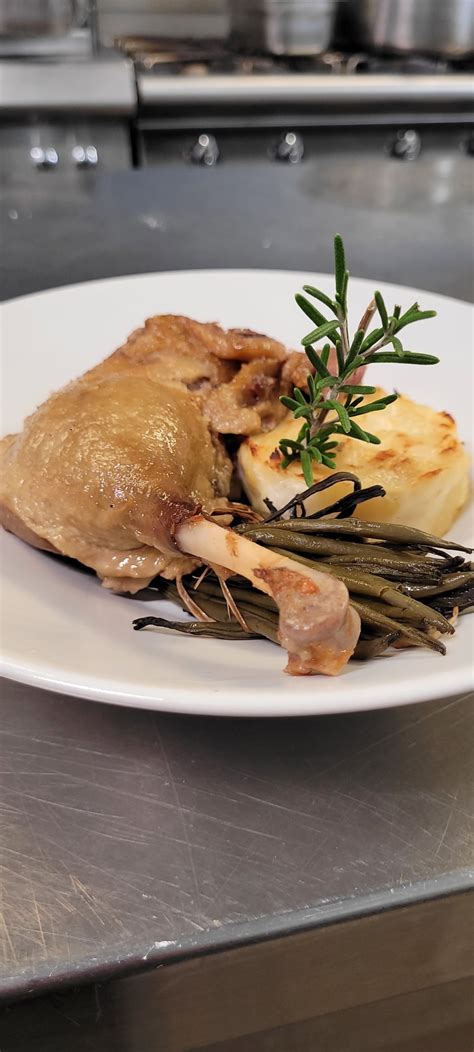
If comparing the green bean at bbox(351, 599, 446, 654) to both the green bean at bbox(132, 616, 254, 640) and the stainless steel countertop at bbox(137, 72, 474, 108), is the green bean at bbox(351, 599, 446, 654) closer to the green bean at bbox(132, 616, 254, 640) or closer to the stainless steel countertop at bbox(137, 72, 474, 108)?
the green bean at bbox(132, 616, 254, 640)

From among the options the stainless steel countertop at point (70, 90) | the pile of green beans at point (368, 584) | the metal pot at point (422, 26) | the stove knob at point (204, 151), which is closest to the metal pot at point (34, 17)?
the stainless steel countertop at point (70, 90)

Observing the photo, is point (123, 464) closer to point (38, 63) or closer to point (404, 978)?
point (404, 978)

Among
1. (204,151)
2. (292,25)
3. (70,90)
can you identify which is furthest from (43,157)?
(292,25)

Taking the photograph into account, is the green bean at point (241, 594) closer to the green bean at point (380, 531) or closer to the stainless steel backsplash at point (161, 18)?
the green bean at point (380, 531)

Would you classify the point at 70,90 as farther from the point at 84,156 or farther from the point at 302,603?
the point at 302,603

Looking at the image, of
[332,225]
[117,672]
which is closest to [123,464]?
[117,672]
